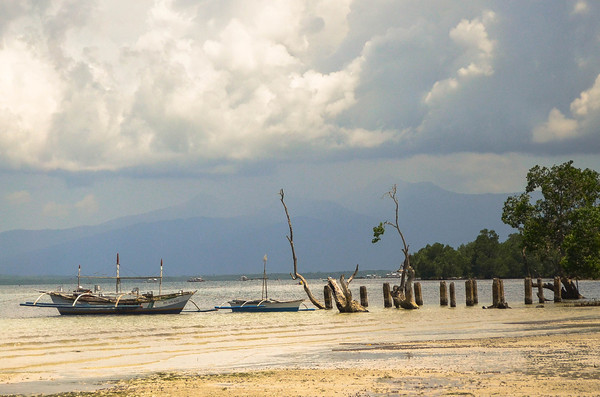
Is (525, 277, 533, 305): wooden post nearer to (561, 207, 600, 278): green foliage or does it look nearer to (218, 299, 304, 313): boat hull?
(561, 207, 600, 278): green foliage

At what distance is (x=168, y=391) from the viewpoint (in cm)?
1802

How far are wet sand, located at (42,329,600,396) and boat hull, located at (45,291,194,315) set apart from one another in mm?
47426

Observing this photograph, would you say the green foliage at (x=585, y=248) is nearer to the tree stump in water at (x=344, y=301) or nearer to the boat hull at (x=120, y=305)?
the tree stump in water at (x=344, y=301)

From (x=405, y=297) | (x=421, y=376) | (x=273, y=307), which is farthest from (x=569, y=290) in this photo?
(x=421, y=376)

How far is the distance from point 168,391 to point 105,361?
11448mm

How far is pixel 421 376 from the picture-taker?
18797 mm

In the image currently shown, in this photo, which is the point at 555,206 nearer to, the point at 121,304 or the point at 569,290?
the point at 569,290

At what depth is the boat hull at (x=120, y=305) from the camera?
69875mm

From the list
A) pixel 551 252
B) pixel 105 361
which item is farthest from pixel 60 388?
pixel 551 252

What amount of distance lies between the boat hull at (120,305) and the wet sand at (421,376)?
47426 mm

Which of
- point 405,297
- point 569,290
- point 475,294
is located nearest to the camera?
point 405,297

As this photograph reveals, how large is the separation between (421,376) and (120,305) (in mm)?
55592

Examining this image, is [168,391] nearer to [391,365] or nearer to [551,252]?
[391,365]

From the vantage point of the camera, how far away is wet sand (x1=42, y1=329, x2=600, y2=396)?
16.5 m
